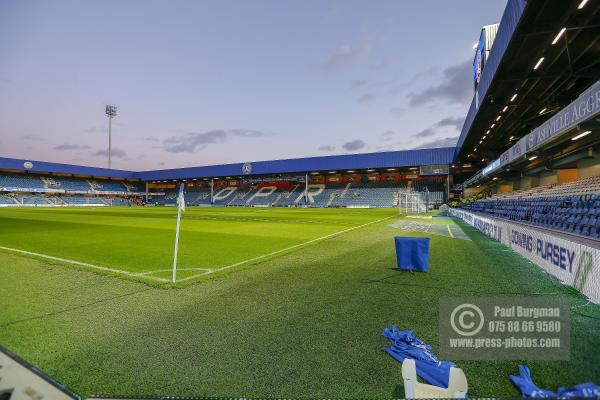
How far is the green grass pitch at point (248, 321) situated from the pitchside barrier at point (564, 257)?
0.23 m

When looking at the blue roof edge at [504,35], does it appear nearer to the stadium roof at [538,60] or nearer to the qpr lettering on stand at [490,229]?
the stadium roof at [538,60]

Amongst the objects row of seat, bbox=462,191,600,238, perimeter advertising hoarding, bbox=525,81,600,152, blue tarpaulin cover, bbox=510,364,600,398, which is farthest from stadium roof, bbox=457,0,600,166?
blue tarpaulin cover, bbox=510,364,600,398

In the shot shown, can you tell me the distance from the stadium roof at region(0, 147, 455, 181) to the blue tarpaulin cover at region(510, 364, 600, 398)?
50178 mm

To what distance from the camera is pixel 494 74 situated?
550 inches

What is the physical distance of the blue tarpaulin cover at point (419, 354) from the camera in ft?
8.76

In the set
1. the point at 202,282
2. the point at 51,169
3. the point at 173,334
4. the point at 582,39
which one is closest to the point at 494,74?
the point at 582,39

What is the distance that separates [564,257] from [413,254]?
2.72 m

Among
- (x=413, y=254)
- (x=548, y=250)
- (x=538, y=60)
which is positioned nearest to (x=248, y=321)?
(x=413, y=254)

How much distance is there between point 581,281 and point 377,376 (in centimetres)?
476

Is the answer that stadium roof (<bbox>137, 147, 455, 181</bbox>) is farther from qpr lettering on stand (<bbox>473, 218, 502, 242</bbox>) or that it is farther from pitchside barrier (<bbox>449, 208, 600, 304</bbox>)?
pitchside barrier (<bbox>449, 208, 600, 304</bbox>)

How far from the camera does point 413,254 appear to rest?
6883 millimetres

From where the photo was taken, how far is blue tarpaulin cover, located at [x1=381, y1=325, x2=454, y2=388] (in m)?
2.67

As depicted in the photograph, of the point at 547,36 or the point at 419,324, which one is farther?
the point at 547,36

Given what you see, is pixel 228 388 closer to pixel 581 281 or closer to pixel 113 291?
pixel 113 291
